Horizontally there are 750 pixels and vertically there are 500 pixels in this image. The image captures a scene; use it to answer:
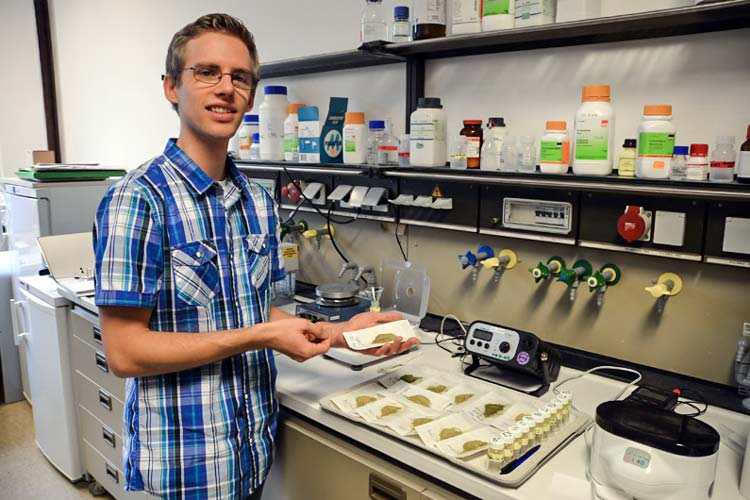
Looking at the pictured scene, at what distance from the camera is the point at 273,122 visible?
7.61 ft

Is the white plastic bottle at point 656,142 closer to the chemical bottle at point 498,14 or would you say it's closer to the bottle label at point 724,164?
the bottle label at point 724,164

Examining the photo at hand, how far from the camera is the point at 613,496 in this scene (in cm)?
101

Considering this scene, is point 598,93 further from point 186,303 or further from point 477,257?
point 186,303

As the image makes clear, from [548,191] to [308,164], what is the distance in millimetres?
914

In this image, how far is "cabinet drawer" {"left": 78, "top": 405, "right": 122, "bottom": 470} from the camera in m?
2.23

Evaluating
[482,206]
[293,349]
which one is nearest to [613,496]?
[293,349]

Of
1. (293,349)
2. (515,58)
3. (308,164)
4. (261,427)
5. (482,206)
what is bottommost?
(261,427)

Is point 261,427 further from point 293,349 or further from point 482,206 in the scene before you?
point 482,206

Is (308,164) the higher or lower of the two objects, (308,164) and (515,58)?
the lower

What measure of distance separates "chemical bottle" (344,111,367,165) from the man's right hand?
0.89m

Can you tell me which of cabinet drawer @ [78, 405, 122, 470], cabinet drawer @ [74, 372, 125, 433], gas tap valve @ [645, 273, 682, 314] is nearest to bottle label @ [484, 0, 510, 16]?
gas tap valve @ [645, 273, 682, 314]

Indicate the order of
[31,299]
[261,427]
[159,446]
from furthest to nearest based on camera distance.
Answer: [31,299] → [261,427] → [159,446]

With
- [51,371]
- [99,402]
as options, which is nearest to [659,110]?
[99,402]

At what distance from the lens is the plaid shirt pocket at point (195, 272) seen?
1.19 metres
